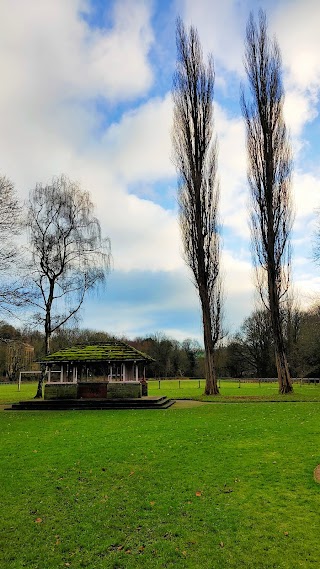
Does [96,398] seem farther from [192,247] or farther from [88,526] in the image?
[88,526]

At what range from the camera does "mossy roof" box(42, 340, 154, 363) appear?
2270 cm

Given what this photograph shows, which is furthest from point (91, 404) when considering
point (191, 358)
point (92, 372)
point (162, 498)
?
point (191, 358)

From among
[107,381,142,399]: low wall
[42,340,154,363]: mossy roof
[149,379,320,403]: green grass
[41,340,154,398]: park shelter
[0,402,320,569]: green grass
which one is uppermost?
[42,340,154,363]: mossy roof

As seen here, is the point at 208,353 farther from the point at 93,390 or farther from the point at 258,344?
the point at 258,344

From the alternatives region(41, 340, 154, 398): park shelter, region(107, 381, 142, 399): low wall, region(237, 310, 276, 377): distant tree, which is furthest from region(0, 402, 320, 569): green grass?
region(237, 310, 276, 377): distant tree

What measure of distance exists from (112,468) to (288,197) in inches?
905

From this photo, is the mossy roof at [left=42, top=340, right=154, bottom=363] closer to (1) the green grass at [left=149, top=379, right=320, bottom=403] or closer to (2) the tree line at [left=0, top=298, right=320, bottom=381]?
(1) the green grass at [left=149, top=379, right=320, bottom=403]

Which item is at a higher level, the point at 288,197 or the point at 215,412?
the point at 288,197

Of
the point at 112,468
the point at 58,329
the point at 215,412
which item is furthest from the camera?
the point at 58,329

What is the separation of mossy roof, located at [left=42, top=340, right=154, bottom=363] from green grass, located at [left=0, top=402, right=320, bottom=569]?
9.52 metres

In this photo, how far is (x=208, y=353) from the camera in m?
25.8

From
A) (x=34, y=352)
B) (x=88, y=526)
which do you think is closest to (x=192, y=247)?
(x=88, y=526)

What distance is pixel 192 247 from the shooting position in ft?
87.5

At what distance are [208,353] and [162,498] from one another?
18.9 m
